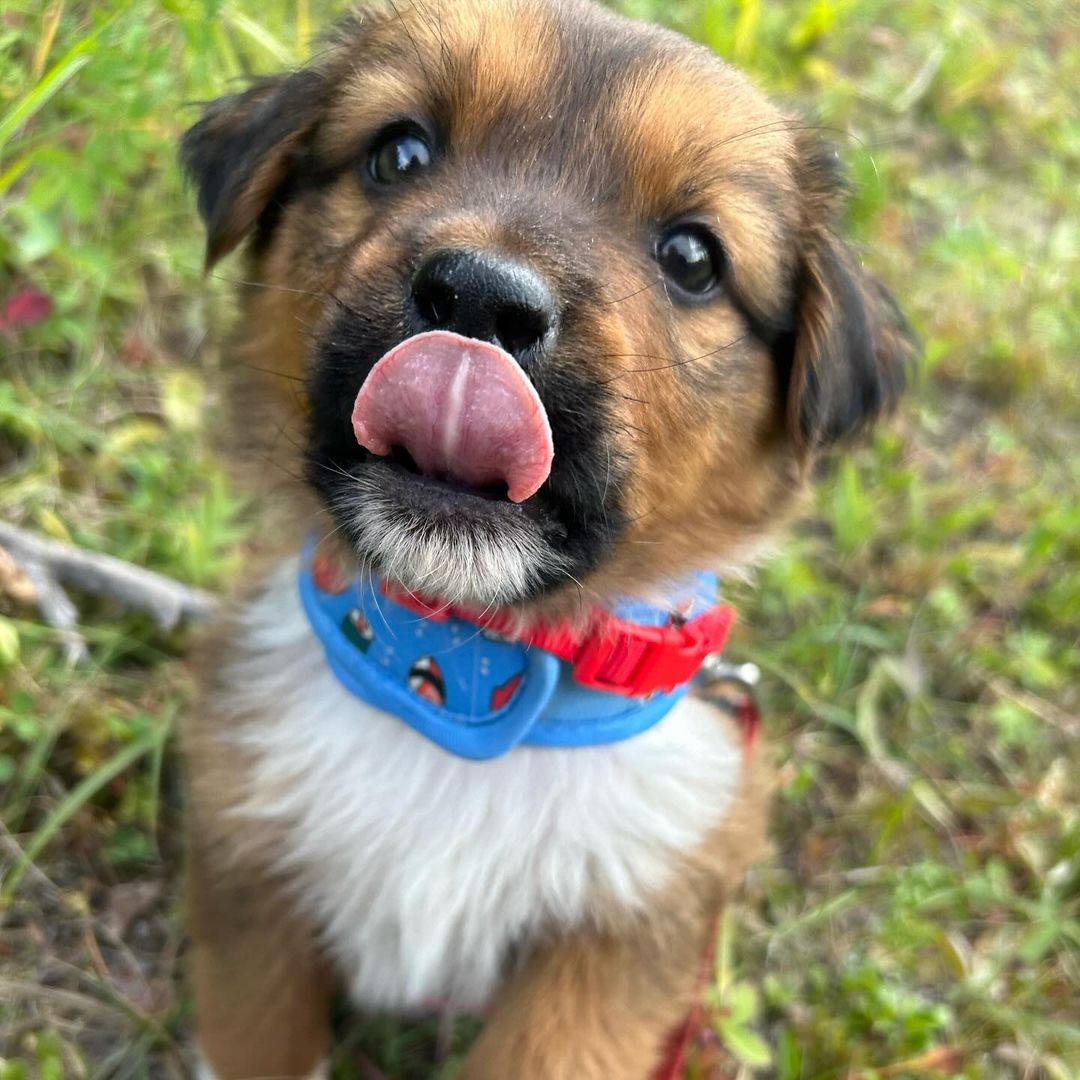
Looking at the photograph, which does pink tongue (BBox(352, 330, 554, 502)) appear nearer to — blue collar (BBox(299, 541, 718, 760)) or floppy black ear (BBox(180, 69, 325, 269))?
blue collar (BBox(299, 541, 718, 760))

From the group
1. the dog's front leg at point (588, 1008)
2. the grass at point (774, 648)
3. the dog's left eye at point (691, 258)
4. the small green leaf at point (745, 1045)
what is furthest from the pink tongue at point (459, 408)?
the small green leaf at point (745, 1045)

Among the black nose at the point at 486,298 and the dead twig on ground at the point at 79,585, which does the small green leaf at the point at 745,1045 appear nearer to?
the dead twig on ground at the point at 79,585

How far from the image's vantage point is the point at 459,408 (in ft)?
5.11

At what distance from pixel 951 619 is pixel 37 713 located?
2787 mm

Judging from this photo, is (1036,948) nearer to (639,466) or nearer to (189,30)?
(639,466)

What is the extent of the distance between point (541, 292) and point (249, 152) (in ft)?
3.15

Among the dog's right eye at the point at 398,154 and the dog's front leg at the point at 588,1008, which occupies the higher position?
the dog's right eye at the point at 398,154

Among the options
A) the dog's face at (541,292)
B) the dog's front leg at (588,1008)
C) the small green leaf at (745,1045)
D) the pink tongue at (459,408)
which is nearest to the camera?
the pink tongue at (459,408)

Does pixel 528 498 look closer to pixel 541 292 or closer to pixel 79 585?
pixel 541 292

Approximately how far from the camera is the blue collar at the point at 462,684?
213 cm

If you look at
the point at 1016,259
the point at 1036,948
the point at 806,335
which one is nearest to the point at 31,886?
the point at 806,335

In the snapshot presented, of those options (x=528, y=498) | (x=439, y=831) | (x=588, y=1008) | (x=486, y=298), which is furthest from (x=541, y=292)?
(x=588, y=1008)

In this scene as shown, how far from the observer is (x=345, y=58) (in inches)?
90.7

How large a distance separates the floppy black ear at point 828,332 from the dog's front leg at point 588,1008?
1.08 meters
